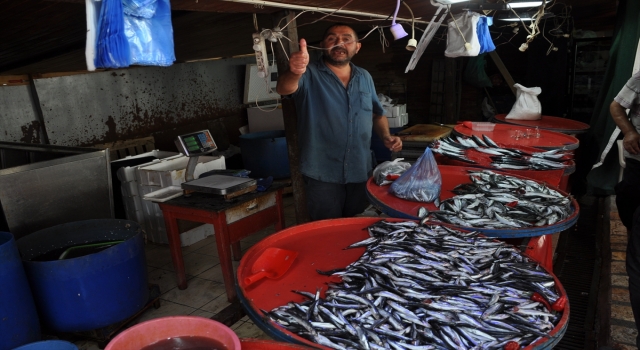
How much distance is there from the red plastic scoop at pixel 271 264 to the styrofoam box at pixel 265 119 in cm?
693

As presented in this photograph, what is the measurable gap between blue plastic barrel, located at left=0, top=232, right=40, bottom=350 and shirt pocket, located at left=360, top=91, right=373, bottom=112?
10.4ft

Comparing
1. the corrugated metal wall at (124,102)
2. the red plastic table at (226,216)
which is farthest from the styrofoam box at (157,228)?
the corrugated metal wall at (124,102)

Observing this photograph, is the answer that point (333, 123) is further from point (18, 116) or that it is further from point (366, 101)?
point (18, 116)

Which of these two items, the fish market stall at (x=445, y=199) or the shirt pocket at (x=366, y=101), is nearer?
the fish market stall at (x=445, y=199)

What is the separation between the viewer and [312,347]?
5.18ft

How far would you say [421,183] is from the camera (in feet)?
10.3

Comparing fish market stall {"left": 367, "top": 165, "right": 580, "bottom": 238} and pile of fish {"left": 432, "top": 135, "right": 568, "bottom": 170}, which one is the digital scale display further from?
pile of fish {"left": 432, "top": 135, "right": 568, "bottom": 170}

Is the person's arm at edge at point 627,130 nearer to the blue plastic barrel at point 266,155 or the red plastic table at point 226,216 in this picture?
the red plastic table at point 226,216

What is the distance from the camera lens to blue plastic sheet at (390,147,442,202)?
10.2 ft

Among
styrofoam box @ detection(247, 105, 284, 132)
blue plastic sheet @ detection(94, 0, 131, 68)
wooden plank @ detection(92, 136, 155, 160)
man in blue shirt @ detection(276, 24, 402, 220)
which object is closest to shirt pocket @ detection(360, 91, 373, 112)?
man in blue shirt @ detection(276, 24, 402, 220)

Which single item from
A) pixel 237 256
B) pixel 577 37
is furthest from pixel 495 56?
pixel 237 256

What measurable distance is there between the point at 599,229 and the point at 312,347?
5496mm

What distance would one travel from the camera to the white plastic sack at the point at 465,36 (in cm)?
368

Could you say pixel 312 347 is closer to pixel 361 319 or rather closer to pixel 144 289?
pixel 361 319
